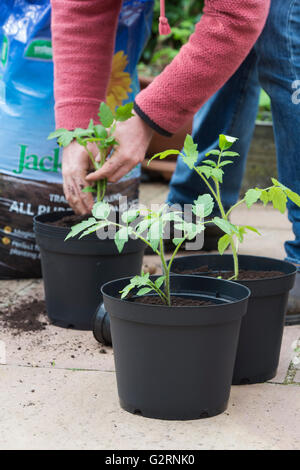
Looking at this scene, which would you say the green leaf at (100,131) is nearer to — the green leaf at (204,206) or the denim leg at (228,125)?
the green leaf at (204,206)

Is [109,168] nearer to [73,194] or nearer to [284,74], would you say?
[73,194]

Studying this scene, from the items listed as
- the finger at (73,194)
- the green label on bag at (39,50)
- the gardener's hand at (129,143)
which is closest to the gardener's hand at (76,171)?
the finger at (73,194)

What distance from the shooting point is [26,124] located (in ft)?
6.89

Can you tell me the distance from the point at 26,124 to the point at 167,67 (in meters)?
0.69

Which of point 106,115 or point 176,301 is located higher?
point 106,115

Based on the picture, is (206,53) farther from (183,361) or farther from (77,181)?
(183,361)

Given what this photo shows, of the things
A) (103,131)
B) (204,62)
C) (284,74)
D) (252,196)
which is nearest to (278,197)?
(252,196)

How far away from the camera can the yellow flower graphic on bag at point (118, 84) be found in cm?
221

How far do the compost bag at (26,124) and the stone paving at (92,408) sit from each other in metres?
0.46

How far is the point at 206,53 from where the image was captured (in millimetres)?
1521

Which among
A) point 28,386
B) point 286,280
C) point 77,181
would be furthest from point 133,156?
point 28,386
